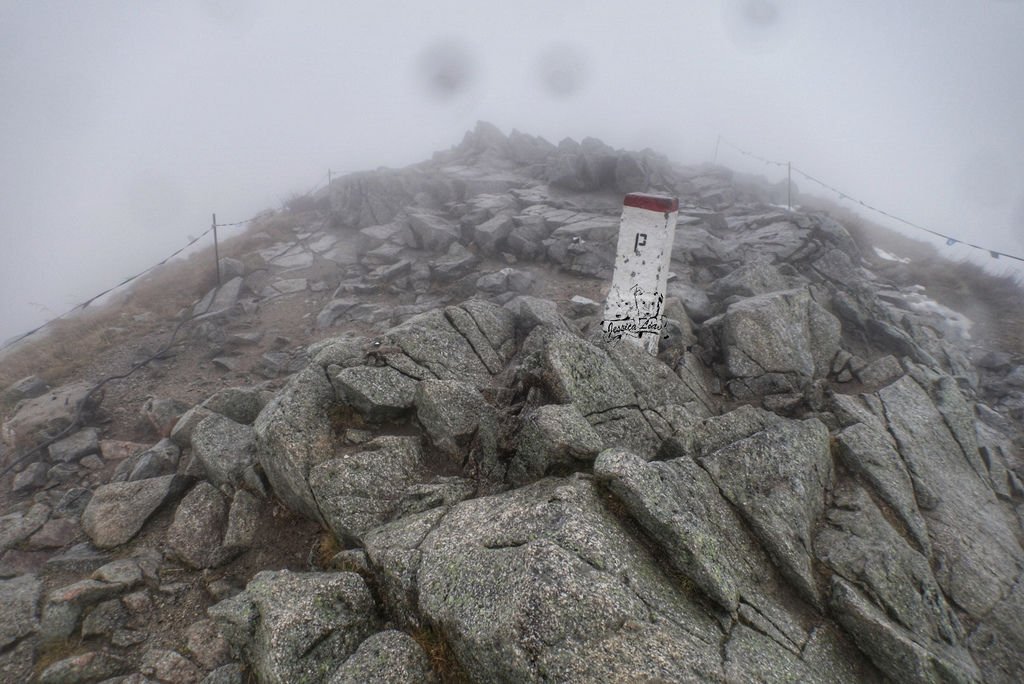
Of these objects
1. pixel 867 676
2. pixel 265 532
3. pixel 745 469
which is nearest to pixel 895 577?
pixel 867 676

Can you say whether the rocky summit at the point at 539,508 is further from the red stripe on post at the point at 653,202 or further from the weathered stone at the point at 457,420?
the red stripe on post at the point at 653,202

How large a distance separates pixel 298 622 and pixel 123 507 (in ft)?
22.0

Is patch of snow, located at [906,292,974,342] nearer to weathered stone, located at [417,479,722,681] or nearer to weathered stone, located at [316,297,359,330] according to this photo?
weathered stone, located at [417,479,722,681]

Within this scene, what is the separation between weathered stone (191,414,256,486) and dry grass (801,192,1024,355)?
91.6ft

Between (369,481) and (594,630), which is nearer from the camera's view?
(594,630)

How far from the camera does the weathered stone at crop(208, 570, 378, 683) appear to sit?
20.4ft

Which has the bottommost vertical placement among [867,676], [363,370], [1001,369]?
[1001,369]

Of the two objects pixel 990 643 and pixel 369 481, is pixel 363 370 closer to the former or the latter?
pixel 369 481

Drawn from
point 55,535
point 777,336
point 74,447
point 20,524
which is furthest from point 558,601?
point 74,447

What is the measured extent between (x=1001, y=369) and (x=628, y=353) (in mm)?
17035

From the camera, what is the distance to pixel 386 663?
19.4 ft

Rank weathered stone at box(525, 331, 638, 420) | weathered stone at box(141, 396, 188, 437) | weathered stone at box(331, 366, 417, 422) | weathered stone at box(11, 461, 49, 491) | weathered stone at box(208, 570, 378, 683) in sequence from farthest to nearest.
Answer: weathered stone at box(141, 396, 188, 437)
weathered stone at box(11, 461, 49, 491)
weathered stone at box(331, 366, 417, 422)
weathered stone at box(525, 331, 638, 420)
weathered stone at box(208, 570, 378, 683)

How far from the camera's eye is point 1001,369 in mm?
17516

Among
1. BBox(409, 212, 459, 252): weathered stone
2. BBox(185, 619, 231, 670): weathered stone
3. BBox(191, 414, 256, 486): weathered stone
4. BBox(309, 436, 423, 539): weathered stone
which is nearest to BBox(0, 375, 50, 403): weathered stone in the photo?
BBox(191, 414, 256, 486): weathered stone
